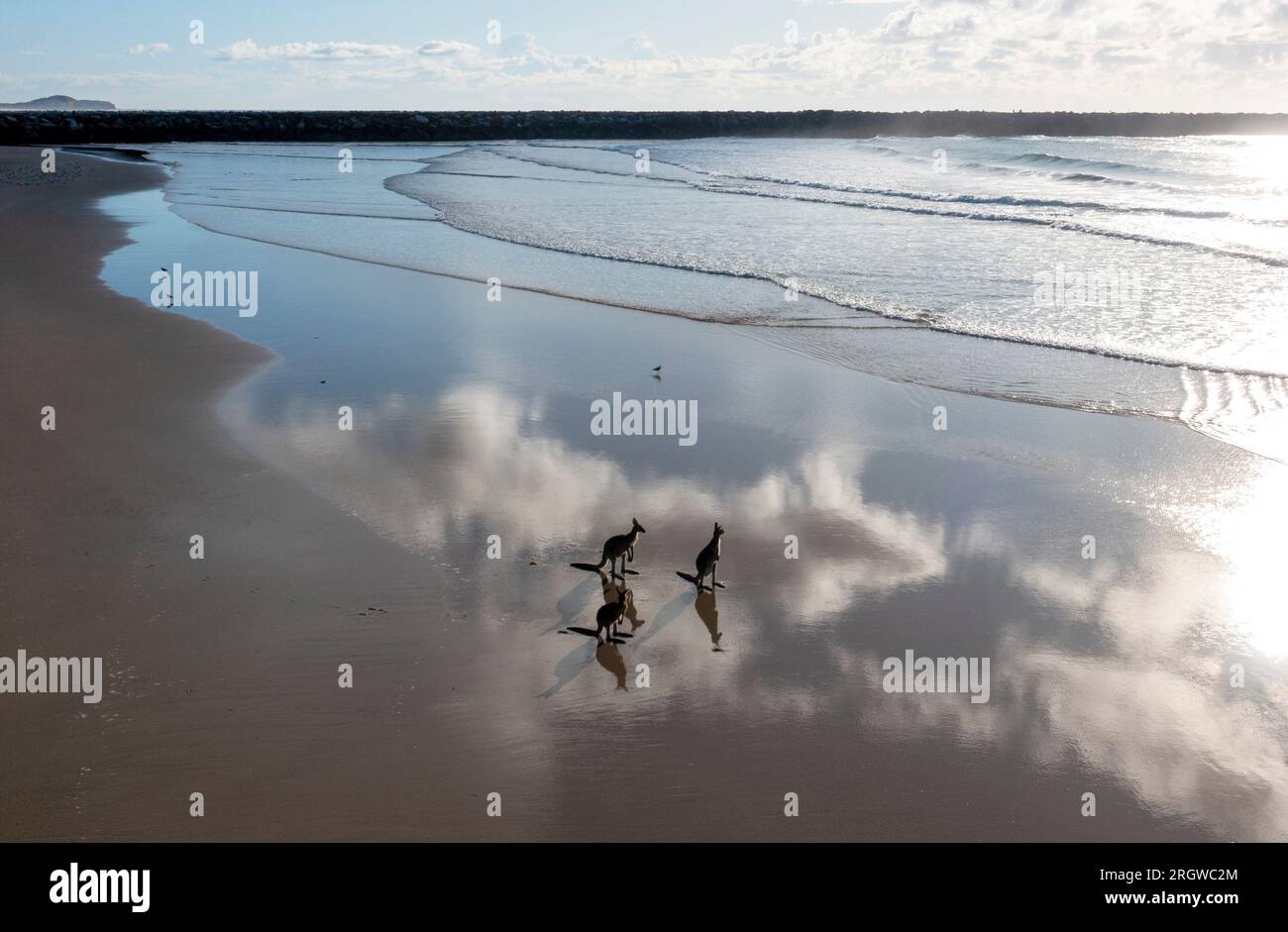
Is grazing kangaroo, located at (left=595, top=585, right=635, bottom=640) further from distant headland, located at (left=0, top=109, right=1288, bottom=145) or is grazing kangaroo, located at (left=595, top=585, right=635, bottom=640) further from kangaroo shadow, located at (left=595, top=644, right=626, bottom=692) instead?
distant headland, located at (left=0, top=109, right=1288, bottom=145)

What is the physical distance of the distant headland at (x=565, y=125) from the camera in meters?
66.9

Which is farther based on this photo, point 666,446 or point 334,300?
point 334,300

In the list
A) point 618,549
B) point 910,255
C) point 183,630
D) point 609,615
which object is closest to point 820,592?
point 618,549

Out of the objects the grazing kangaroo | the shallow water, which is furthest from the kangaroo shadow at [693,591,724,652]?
the grazing kangaroo

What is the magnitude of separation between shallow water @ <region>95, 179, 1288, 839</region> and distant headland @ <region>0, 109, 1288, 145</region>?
209ft

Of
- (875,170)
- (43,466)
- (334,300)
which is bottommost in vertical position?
(43,466)

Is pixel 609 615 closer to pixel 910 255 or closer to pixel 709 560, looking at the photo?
pixel 709 560

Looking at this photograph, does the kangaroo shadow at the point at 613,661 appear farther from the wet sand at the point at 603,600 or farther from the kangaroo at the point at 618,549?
the kangaroo at the point at 618,549

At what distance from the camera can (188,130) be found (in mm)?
71125

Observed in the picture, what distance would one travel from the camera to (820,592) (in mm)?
6523

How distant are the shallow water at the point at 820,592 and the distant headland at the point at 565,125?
6377cm
